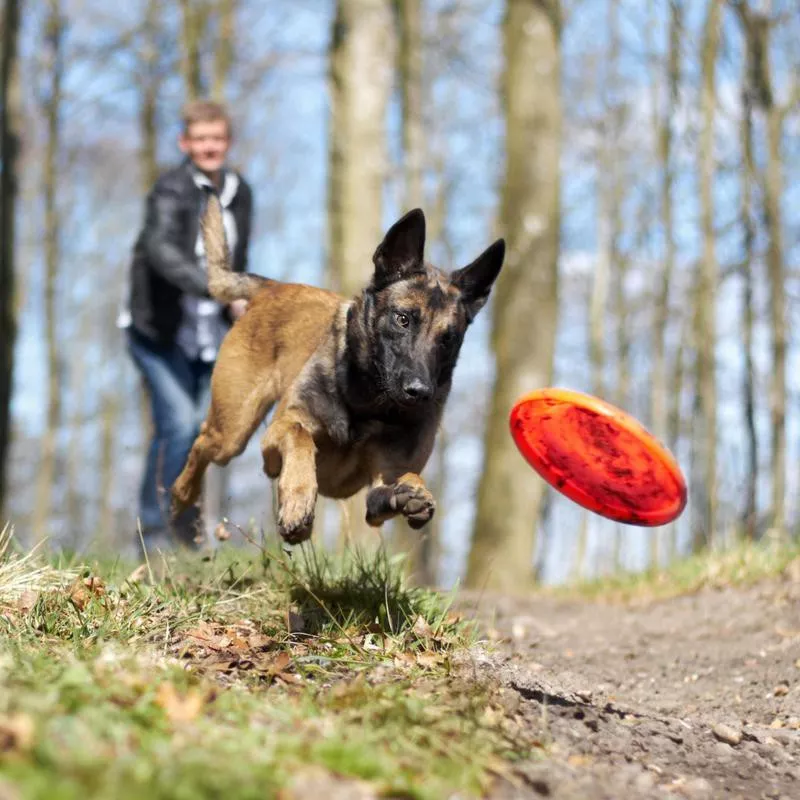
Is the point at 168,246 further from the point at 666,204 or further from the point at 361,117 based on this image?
the point at 666,204

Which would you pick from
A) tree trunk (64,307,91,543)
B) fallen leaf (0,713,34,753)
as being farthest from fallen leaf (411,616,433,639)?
tree trunk (64,307,91,543)

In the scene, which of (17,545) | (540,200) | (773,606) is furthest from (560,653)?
(540,200)

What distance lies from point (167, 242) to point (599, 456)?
10.8ft

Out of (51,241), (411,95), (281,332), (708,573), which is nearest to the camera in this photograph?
(281,332)

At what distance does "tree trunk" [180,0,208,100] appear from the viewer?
668 inches

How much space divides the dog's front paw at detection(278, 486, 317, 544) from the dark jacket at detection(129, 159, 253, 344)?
2915 millimetres

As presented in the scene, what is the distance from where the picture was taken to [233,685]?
12.6ft

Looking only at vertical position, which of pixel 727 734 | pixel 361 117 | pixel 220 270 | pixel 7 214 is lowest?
pixel 727 734

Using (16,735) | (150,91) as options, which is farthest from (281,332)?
(150,91)

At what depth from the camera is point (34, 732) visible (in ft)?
8.43

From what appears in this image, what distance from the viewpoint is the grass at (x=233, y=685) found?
256 cm

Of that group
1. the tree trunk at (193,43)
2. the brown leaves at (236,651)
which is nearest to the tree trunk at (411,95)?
the tree trunk at (193,43)

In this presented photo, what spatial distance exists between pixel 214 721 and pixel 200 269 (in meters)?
4.41

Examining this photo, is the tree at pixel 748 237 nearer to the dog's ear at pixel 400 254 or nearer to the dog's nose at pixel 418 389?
the dog's ear at pixel 400 254
